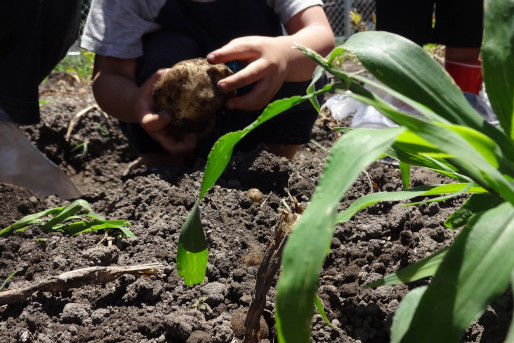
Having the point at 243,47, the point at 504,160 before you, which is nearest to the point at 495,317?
the point at 504,160

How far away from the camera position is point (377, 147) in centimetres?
63

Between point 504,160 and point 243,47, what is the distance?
1105 millimetres

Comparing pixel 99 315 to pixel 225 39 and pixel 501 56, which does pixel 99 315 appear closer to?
pixel 501 56

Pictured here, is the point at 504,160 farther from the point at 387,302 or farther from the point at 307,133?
the point at 307,133

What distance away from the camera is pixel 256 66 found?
1.73 metres

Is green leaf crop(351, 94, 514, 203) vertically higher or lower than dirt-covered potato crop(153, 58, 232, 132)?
higher

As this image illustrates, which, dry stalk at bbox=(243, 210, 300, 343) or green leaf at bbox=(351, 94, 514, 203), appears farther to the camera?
dry stalk at bbox=(243, 210, 300, 343)

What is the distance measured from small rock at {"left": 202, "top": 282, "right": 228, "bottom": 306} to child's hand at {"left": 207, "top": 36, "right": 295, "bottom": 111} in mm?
693

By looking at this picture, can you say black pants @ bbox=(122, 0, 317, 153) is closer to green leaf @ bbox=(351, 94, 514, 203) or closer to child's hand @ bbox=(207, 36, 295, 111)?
child's hand @ bbox=(207, 36, 295, 111)

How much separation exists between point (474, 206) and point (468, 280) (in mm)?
332

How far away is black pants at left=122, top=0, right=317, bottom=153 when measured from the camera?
2.08 meters

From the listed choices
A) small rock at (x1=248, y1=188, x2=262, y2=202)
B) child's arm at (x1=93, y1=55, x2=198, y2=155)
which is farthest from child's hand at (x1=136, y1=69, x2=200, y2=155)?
small rock at (x1=248, y1=188, x2=262, y2=202)

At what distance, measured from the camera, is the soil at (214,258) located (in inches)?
43.0

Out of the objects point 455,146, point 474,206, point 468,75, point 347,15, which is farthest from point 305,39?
point 347,15
